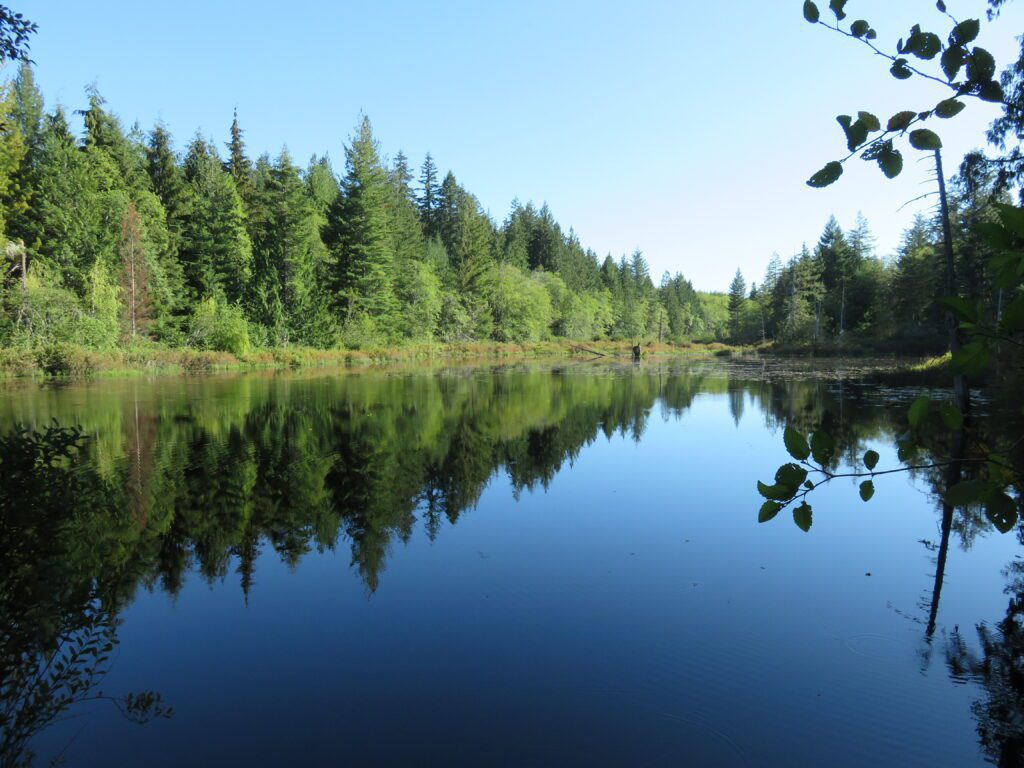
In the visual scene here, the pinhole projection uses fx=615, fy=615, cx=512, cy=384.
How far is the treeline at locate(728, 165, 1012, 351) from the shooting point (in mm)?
42344

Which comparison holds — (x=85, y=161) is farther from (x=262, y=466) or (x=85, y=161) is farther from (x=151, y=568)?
(x=151, y=568)

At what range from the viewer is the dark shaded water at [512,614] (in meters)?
4.30

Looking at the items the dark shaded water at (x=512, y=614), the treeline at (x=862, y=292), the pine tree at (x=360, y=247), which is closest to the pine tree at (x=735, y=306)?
the treeline at (x=862, y=292)

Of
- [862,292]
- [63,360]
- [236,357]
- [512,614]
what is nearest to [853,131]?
[512,614]

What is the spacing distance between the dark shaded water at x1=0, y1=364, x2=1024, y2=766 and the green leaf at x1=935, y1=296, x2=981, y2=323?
146 inches

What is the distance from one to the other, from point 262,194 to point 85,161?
1363cm

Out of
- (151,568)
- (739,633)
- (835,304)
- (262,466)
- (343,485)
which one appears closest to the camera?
(739,633)

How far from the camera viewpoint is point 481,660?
5367 millimetres

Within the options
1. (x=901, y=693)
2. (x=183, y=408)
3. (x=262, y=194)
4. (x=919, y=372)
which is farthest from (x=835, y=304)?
(x=901, y=693)

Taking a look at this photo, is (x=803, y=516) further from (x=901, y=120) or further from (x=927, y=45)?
(x=927, y=45)

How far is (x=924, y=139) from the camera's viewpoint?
5.48ft

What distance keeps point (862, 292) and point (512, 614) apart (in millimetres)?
66847

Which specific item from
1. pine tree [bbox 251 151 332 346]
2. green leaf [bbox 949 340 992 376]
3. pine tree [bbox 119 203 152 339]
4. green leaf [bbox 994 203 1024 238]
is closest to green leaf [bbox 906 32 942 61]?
green leaf [bbox 994 203 1024 238]

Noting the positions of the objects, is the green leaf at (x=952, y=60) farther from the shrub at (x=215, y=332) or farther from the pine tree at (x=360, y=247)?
the pine tree at (x=360, y=247)
